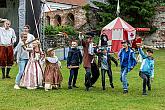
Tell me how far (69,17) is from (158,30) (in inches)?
293

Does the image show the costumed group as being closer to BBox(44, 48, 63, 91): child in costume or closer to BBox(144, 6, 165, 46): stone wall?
BBox(44, 48, 63, 91): child in costume

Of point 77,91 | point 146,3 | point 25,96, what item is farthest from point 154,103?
point 146,3

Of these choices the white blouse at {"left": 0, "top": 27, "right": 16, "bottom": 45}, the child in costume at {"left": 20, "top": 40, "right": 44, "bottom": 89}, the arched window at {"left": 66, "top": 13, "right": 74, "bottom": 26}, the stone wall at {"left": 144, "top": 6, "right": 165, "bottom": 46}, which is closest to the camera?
the child in costume at {"left": 20, "top": 40, "right": 44, "bottom": 89}

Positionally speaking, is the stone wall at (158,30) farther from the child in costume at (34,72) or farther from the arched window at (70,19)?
the child in costume at (34,72)

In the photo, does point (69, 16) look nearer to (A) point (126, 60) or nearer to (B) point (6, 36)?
(B) point (6, 36)

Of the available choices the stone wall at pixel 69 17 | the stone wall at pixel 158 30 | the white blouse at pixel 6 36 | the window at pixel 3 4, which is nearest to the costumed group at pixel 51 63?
Result: the white blouse at pixel 6 36

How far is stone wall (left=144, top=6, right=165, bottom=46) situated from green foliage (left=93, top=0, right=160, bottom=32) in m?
0.81

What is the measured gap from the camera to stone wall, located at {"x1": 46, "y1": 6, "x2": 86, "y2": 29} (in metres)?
35.3

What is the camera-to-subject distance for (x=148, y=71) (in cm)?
1077

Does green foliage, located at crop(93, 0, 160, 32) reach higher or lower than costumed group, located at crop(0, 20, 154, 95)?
higher

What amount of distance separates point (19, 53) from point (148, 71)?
3.40 m

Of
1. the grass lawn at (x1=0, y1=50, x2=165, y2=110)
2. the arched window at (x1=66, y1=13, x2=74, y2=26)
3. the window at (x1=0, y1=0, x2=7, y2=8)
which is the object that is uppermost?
the window at (x1=0, y1=0, x2=7, y2=8)

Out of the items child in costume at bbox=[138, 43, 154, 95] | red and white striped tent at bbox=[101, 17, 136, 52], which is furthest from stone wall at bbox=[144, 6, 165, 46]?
child in costume at bbox=[138, 43, 154, 95]

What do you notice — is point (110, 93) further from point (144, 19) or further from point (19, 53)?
point (144, 19)
